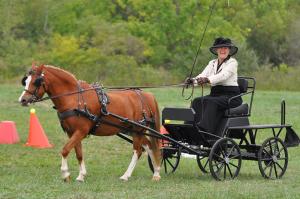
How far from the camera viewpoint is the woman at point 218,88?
37.5 ft

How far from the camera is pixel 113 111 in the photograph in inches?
438

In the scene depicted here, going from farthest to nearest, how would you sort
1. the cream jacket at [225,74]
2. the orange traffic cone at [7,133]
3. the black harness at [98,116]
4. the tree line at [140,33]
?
the tree line at [140,33], the orange traffic cone at [7,133], the cream jacket at [225,74], the black harness at [98,116]

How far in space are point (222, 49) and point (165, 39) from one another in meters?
47.4

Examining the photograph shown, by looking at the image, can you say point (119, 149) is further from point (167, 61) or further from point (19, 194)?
point (167, 61)

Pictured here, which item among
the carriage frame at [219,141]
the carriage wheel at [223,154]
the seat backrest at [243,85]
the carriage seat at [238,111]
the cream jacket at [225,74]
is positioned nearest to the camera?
the carriage wheel at [223,154]

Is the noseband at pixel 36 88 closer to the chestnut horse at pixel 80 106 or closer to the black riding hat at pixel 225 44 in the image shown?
the chestnut horse at pixel 80 106

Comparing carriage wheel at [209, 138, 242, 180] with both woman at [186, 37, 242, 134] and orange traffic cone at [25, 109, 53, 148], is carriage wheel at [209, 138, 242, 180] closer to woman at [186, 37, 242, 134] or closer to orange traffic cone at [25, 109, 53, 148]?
woman at [186, 37, 242, 134]

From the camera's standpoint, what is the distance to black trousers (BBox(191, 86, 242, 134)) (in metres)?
11.4

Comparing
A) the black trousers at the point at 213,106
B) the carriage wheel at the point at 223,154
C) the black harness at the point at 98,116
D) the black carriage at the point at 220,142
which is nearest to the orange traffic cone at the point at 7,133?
the black carriage at the point at 220,142

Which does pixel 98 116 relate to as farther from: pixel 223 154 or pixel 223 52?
pixel 223 52

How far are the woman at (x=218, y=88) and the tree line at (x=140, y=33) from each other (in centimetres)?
2912

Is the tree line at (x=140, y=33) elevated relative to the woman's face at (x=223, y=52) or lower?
lower

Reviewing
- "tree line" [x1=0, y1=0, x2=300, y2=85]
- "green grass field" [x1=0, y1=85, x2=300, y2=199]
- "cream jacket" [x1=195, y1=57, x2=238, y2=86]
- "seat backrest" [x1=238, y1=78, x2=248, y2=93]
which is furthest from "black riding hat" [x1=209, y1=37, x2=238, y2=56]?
"tree line" [x1=0, y1=0, x2=300, y2=85]

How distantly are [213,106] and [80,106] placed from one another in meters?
2.16
